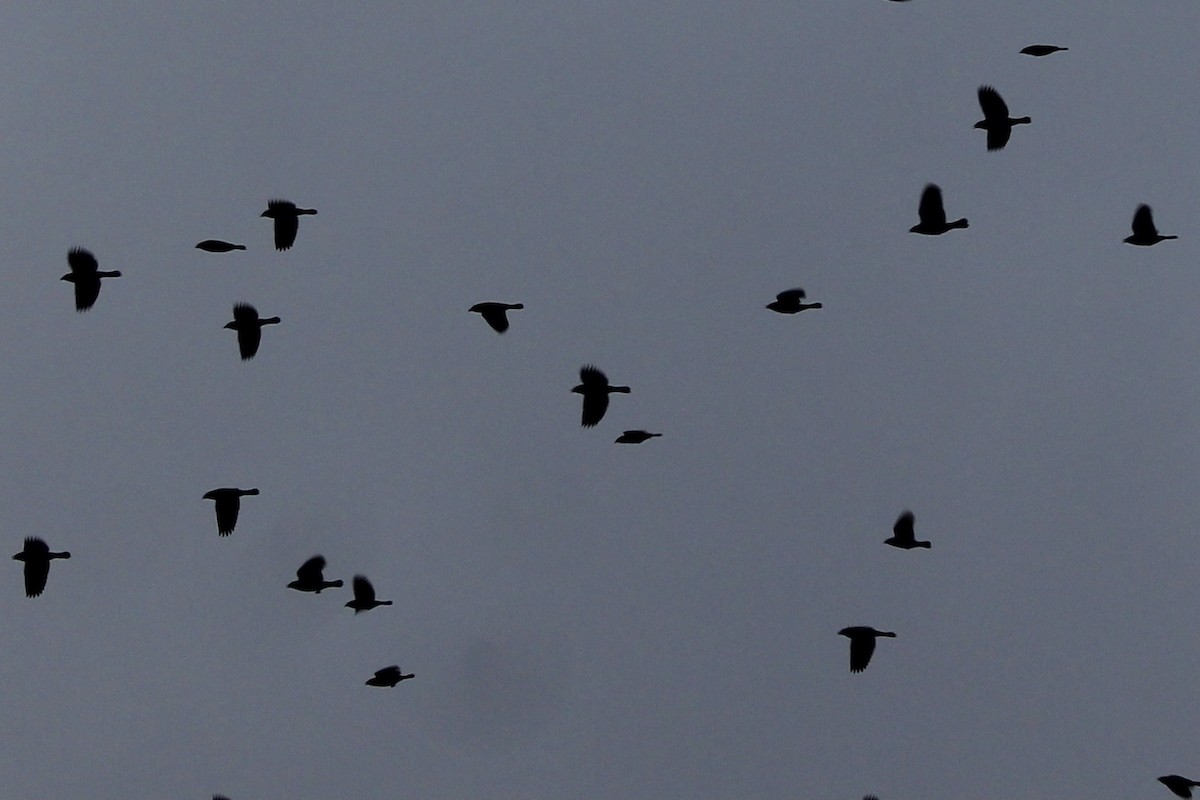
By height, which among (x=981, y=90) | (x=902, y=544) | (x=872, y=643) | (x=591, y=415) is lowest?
(x=872, y=643)

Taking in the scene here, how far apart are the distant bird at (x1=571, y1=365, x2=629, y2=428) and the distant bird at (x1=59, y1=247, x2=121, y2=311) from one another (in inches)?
475

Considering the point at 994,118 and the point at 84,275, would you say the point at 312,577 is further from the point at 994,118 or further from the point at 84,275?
the point at 994,118

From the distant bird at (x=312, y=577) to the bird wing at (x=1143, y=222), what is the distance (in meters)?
22.8

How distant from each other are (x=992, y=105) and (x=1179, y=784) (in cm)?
1670

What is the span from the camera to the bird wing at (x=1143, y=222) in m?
41.2

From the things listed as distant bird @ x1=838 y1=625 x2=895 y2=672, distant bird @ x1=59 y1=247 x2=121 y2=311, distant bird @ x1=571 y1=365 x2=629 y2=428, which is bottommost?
distant bird @ x1=838 y1=625 x2=895 y2=672

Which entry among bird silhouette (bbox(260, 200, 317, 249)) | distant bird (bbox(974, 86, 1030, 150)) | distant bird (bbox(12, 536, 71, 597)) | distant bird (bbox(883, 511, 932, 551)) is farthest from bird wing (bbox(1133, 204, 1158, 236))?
distant bird (bbox(12, 536, 71, 597))

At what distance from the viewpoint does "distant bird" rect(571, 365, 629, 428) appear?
1593 inches

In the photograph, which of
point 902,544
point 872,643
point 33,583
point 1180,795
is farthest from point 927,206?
point 33,583

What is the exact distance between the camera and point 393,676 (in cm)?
4506

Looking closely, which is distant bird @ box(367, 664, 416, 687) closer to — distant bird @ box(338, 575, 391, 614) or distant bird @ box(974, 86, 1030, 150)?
distant bird @ box(338, 575, 391, 614)

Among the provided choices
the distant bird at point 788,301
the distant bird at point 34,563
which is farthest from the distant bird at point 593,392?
the distant bird at point 34,563

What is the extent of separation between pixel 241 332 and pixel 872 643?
1770 cm

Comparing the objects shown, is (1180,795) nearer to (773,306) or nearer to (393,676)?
(773,306)
